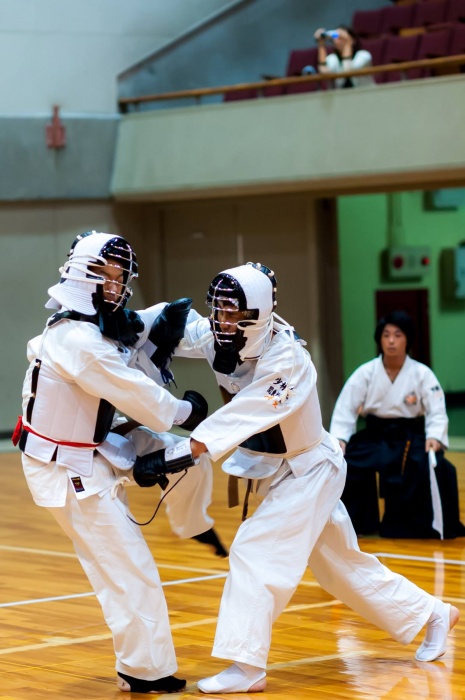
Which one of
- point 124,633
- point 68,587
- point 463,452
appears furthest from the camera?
point 463,452

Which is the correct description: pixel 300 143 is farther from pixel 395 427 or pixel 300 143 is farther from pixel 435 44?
pixel 395 427

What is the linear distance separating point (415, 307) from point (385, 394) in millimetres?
7944

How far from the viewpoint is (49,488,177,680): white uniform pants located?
436cm

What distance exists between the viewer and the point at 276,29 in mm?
14477

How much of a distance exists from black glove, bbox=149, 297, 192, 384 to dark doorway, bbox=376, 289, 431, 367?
10.7 meters

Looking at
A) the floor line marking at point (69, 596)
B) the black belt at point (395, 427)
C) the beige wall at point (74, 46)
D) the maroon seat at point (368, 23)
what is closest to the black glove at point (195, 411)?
the floor line marking at point (69, 596)

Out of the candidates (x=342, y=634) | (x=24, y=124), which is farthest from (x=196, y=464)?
(x=24, y=124)

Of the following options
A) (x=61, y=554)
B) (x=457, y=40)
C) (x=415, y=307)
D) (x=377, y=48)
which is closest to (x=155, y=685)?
(x=61, y=554)

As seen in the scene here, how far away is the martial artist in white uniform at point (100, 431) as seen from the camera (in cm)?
433

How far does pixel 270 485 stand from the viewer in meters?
4.66

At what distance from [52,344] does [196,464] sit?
70cm

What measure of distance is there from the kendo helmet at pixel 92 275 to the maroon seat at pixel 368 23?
1002cm

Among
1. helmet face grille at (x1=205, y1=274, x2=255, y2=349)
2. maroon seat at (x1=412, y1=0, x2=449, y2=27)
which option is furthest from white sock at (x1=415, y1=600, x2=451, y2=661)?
maroon seat at (x1=412, y1=0, x2=449, y2=27)

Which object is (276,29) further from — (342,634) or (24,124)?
(342,634)
